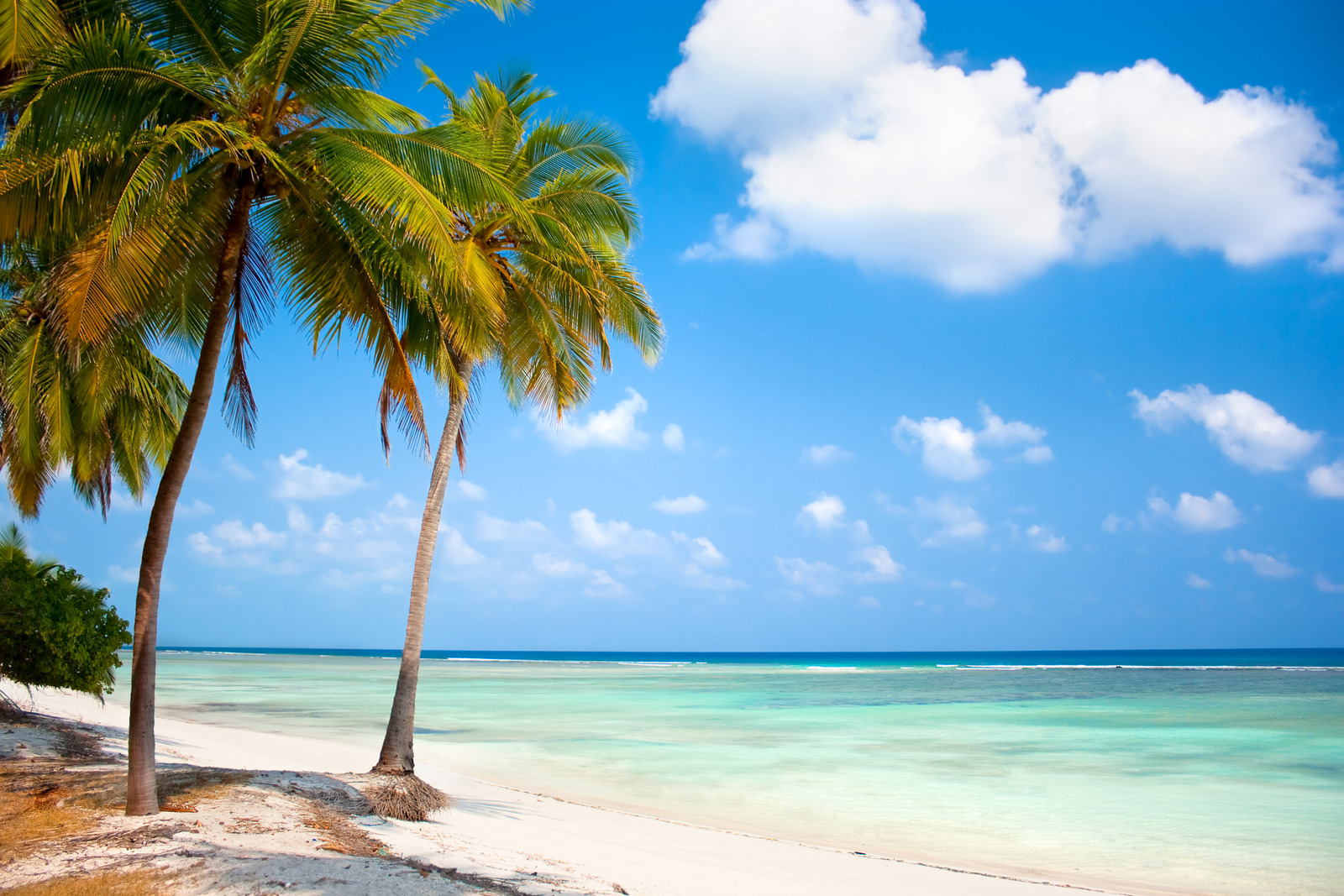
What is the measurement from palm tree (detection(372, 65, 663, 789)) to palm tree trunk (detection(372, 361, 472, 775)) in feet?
0.04

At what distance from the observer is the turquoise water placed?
9000 millimetres

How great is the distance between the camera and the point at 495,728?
62.4 ft

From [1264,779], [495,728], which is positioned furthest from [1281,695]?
[495,728]

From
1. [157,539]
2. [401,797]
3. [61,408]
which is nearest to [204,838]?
[157,539]

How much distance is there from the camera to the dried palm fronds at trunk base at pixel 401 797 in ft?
Result: 24.2

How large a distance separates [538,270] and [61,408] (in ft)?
25.0

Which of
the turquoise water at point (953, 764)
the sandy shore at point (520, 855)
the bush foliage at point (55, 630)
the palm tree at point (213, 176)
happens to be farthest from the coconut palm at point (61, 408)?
the turquoise water at point (953, 764)

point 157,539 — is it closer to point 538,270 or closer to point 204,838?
point 204,838

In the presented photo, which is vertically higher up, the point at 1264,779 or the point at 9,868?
the point at 9,868

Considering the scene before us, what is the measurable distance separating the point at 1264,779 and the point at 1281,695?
21.4 meters

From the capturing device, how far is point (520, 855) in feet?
20.9

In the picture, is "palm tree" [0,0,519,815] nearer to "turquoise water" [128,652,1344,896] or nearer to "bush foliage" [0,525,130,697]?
"bush foliage" [0,525,130,697]

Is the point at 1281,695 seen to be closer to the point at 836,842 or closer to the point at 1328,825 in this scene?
the point at 1328,825

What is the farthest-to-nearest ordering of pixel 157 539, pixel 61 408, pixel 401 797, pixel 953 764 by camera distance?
pixel 953 764
pixel 61 408
pixel 401 797
pixel 157 539
